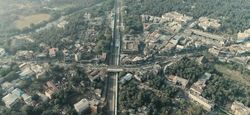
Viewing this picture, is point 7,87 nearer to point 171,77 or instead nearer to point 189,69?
point 171,77

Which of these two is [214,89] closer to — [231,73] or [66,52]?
[231,73]

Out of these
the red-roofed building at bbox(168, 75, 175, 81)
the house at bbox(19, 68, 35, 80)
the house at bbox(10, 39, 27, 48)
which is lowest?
the red-roofed building at bbox(168, 75, 175, 81)

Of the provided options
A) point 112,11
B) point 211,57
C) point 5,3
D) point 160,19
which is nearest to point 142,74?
point 211,57

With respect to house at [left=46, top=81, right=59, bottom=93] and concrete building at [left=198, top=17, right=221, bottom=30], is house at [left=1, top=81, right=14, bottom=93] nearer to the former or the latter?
house at [left=46, top=81, right=59, bottom=93]

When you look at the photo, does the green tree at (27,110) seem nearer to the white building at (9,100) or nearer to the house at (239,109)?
the white building at (9,100)

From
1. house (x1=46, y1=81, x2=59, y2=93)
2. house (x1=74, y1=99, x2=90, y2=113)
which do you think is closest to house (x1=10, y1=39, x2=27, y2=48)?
house (x1=46, y1=81, x2=59, y2=93)

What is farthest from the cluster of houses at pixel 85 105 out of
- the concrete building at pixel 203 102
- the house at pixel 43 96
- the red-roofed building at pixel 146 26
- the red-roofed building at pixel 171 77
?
the red-roofed building at pixel 146 26
